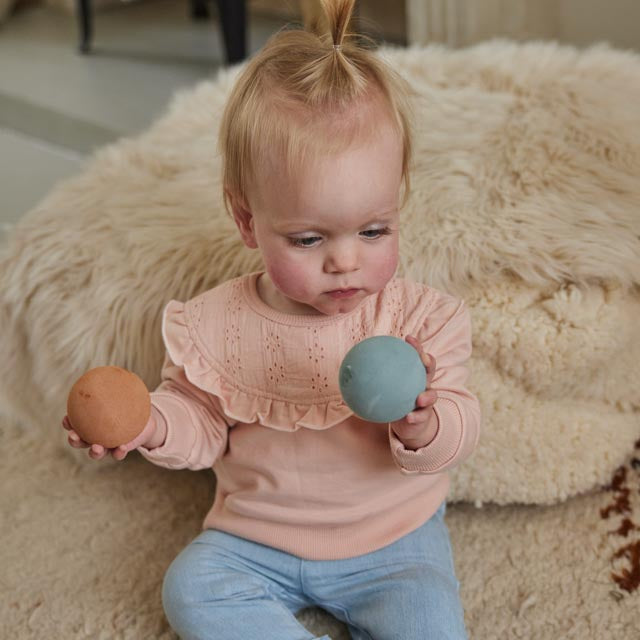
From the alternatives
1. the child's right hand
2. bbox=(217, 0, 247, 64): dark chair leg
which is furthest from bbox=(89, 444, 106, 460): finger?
bbox=(217, 0, 247, 64): dark chair leg

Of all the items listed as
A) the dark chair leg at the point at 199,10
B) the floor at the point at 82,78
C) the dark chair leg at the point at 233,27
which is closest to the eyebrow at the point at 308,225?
the floor at the point at 82,78

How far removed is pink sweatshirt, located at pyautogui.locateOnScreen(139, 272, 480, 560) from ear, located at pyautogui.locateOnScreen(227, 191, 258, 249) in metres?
0.06

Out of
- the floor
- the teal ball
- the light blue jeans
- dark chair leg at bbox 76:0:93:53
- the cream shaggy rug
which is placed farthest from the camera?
dark chair leg at bbox 76:0:93:53

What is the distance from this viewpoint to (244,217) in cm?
86

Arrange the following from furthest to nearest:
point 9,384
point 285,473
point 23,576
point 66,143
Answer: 1. point 66,143
2. point 9,384
3. point 23,576
4. point 285,473

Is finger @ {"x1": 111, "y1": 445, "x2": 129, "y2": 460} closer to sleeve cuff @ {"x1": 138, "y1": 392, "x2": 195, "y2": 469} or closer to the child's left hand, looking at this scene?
sleeve cuff @ {"x1": 138, "y1": 392, "x2": 195, "y2": 469}

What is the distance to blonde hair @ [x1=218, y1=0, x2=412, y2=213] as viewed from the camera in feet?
2.47

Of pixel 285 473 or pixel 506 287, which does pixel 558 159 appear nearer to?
pixel 506 287

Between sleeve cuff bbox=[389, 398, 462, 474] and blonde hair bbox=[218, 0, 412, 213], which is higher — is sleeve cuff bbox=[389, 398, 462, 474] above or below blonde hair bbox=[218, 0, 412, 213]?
below

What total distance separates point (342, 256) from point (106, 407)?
0.78 ft

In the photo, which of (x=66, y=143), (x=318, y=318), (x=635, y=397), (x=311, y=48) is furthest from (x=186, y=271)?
(x=66, y=143)

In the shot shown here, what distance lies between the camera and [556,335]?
960 millimetres

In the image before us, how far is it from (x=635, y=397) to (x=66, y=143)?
1.63 meters

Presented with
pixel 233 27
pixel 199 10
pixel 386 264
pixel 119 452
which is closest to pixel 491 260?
pixel 386 264
